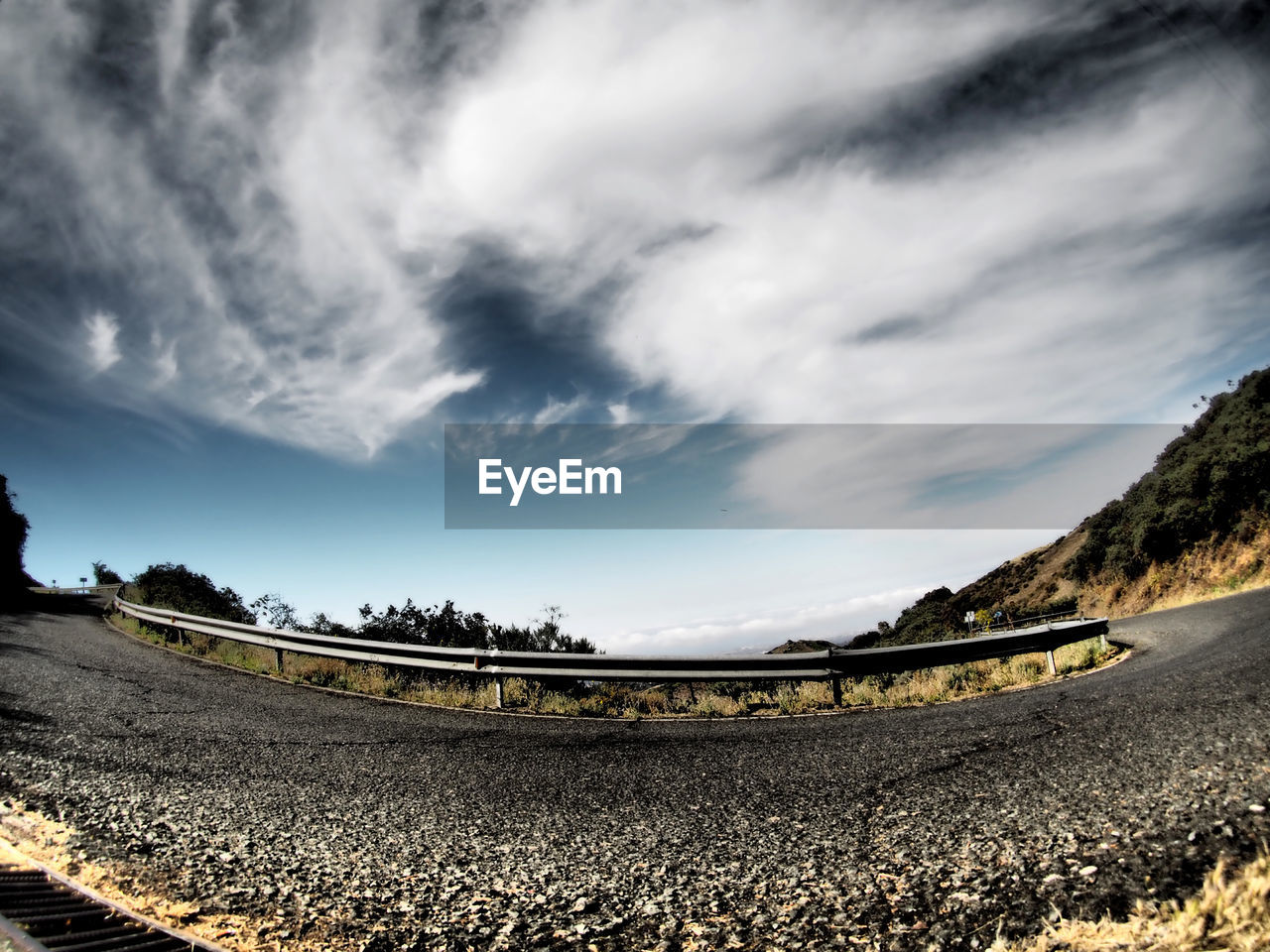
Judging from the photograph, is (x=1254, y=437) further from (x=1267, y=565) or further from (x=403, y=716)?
(x=403, y=716)

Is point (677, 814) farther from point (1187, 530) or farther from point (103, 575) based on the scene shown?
point (103, 575)

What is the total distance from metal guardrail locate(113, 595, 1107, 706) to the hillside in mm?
15094

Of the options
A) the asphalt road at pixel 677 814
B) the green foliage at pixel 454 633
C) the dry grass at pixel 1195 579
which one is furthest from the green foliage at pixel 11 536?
the dry grass at pixel 1195 579

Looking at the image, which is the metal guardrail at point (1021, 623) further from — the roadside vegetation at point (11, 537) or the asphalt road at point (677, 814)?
the roadside vegetation at point (11, 537)

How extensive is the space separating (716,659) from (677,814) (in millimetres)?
4887

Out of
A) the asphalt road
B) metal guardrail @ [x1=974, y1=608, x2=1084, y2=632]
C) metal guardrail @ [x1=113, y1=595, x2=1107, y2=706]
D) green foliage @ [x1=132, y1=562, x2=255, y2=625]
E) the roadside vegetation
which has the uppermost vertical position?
the roadside vegetation

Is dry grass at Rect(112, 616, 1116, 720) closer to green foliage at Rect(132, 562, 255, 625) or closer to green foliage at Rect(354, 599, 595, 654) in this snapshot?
green foliage at Rect(354, 599, 595, 654)

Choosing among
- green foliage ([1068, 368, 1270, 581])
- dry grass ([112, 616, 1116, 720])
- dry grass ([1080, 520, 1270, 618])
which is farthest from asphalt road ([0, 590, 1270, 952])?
green foliage ([1068, 368, 1270, 581])

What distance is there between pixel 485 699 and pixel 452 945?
22.2ft

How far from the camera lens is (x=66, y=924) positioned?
107 inches

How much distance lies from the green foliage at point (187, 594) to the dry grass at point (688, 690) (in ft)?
32.9

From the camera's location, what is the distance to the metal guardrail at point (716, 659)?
8.73 m

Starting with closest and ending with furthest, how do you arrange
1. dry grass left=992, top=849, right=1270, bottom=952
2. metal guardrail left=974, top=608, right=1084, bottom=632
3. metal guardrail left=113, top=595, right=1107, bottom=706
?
dry grass left=992, top=849, right=1270, bottom=952 < metal guardrail left=113, top=595, right=1107, bottom=706 < metal guardrail left=974, top=608, right=1084, bottom=632

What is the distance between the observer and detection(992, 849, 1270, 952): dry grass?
6.31 ft
